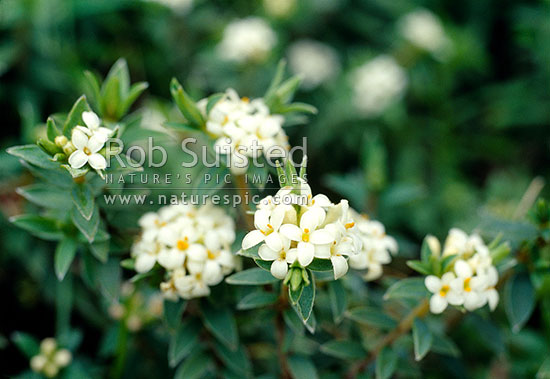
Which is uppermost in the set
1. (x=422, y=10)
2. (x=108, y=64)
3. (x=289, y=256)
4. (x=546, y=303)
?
(x=422, y=10)

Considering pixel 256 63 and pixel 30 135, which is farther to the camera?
pixel 256 63

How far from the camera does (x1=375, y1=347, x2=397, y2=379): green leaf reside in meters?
1.53

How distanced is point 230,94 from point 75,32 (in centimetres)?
186

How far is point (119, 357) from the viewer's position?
1.83 meters

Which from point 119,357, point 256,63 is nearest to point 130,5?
point 256,63

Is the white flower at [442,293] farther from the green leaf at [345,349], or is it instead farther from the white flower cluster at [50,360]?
the white flower cluster at [50,360]

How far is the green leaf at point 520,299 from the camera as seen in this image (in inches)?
62.2

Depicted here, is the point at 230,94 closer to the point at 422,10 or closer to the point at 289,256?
the point at 289,256

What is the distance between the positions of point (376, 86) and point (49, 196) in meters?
1.88

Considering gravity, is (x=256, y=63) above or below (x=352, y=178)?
above

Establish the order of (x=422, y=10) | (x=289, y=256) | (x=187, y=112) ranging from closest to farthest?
(x=289, y=256) < (x=187, y=112) < (x=422, y=10)

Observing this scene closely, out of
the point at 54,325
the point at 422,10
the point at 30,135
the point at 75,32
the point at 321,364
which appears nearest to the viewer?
the point at 321,364

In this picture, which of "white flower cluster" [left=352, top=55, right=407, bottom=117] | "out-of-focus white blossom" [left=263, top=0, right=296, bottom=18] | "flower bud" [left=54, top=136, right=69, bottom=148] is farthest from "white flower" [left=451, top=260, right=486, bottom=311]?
"out-of-focus white blossom" [left=263, top=0, right=296, bottom=18]

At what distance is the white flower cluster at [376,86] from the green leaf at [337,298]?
5.42 ft
